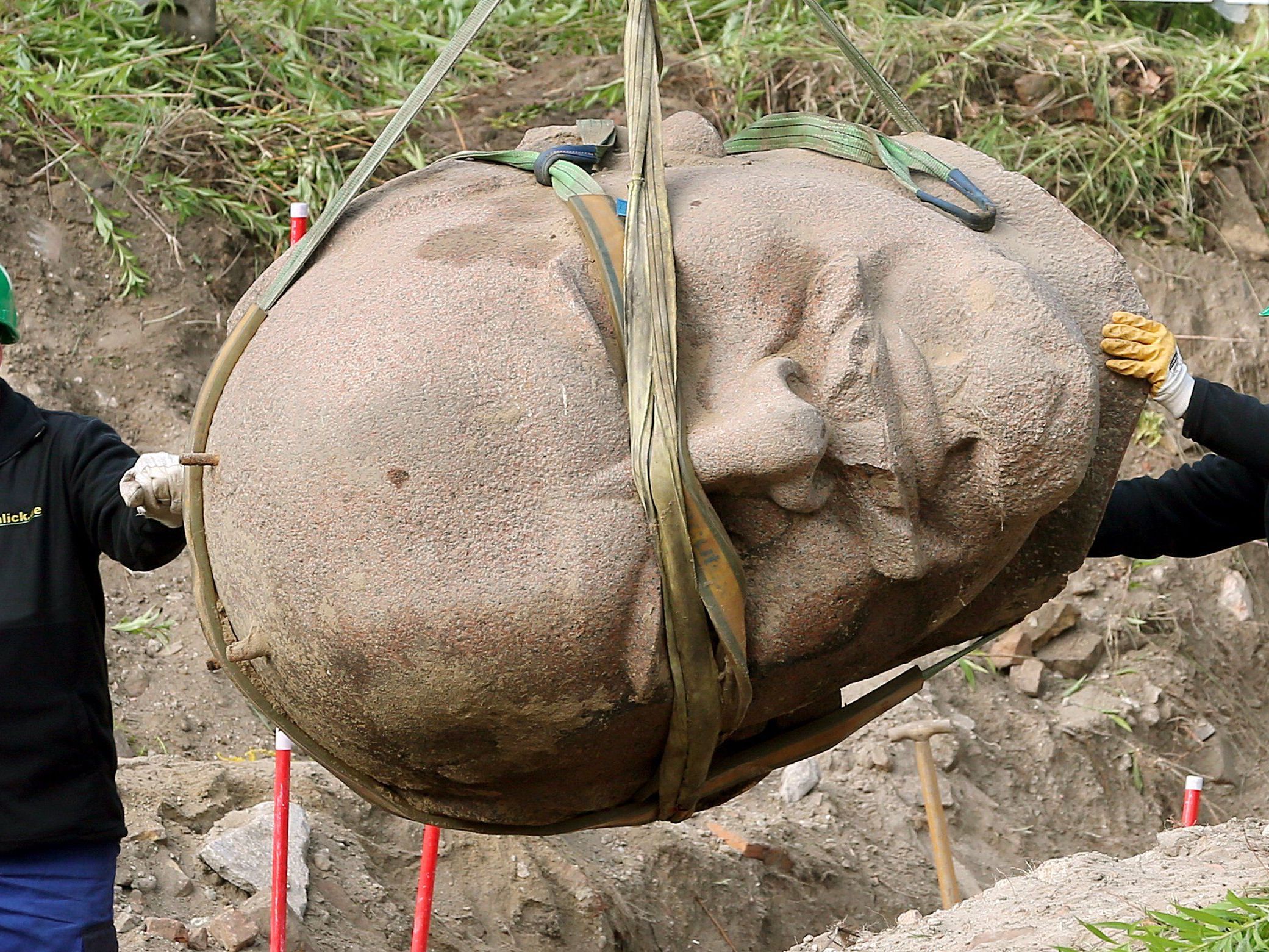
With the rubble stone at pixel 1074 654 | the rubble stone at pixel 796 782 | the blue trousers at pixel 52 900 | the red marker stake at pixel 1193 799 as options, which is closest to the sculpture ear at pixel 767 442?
the blue trousers at pixel 52 900

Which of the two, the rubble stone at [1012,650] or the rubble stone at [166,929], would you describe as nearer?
the rubble stone at [166,929]

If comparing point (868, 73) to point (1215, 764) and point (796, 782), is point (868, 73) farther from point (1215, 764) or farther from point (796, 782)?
point (1215, 764)

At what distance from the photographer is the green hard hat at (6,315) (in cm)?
261

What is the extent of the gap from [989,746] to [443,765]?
3348 mm

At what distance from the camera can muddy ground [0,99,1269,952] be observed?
3.57 metres

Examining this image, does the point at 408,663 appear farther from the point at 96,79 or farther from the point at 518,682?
the point at 96,79

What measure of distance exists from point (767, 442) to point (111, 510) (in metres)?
1.18

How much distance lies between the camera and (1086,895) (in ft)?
8.56

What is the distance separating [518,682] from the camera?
5.64 feet

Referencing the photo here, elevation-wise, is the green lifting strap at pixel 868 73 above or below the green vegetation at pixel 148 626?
above

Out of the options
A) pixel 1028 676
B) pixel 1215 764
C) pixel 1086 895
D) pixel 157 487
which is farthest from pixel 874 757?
pixel 157 487

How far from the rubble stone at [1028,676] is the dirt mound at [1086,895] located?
2020 millimetres

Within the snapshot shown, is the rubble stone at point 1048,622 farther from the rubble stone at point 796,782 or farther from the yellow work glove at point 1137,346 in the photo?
the yellow work glove at point 1137,346

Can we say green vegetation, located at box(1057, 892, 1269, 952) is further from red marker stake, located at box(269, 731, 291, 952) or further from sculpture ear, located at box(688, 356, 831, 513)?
red marker stake, located at box(269, 731, 291, 952)
